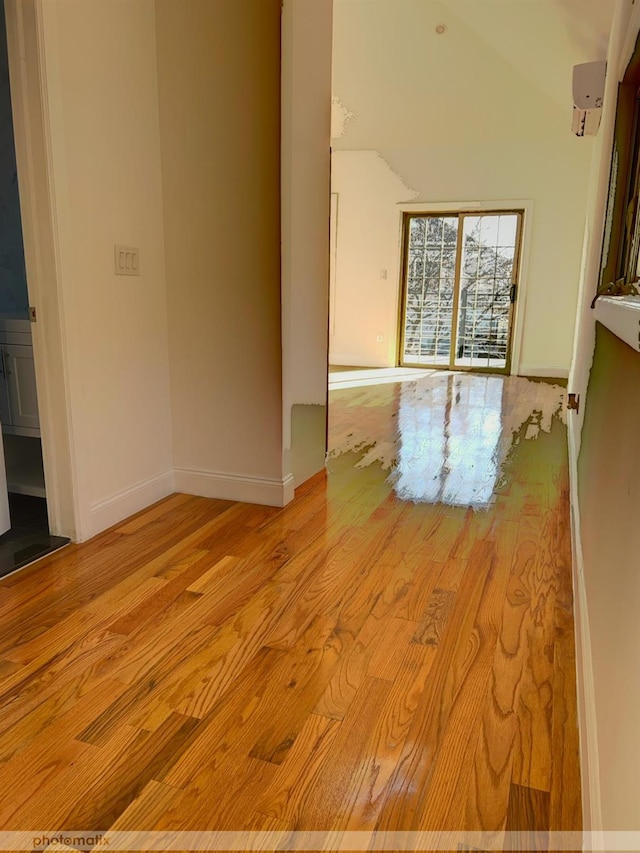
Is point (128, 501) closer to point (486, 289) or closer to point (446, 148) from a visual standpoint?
point (486, 289)

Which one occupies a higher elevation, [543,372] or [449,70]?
[449,70]

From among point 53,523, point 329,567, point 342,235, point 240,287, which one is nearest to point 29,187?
point 240,287

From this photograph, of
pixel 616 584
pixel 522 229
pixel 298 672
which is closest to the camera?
pixel 616 584

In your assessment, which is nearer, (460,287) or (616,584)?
(616,584)

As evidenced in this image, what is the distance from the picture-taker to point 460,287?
7.40 m

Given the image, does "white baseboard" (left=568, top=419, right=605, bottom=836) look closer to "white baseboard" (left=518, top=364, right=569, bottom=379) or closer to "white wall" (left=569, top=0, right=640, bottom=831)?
"white wall" (left=569, top=0, right=640, bottom=831)

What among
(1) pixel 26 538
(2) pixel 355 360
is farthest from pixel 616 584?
(2) pixel 355 360

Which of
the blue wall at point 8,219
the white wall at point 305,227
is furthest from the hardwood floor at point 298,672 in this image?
the blue wall at point 8,219

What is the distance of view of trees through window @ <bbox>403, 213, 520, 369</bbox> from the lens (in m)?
7.20

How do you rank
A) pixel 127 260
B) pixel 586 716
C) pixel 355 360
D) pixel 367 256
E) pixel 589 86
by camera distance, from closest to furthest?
1. pixel 586 716
2. pixel 127 260
3. pixel 589 86
4. pixel 367 256
5. pixel 355 360

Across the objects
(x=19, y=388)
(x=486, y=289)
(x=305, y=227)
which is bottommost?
(x=19, y=388)

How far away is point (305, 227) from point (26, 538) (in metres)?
1.78

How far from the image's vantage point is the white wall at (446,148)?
588 centimetres

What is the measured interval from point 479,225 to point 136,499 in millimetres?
5998
